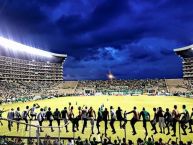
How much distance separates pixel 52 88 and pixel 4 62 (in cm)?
2437

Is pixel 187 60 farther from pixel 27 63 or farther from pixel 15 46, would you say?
pixel 15 46

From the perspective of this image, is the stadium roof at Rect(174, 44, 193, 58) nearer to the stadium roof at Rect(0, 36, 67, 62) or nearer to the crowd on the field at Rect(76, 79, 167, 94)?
the crowd on the field at Rect(76, 79, 167, 94)

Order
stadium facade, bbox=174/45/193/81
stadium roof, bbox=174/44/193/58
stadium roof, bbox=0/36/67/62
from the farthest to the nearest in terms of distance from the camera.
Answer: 1. stadium facade, bbox=174/45/193/81
2. stadium roof, bbox=174/44/193/58
3. stadium roof, bbox=0/36/67/62

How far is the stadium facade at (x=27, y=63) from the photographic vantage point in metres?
128

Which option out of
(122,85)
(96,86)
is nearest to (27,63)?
(96,86)

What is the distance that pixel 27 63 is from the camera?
154 m

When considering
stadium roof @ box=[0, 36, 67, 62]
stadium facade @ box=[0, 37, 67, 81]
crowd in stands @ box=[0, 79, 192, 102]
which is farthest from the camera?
stadium facade @ box=[0, 37, 67, 81]

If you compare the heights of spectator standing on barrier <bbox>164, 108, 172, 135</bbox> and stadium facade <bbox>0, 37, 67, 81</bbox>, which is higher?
stadium facade <bbox>0, 37, 67, 81</bbox>

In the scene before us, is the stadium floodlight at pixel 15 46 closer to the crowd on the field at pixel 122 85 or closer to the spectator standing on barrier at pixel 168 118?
the crowd on the field at pixel 122 85

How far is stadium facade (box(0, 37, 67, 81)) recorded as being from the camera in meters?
128

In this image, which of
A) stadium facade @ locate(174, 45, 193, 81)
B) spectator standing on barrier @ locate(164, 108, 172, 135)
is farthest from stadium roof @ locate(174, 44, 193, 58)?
spectator standing on barrier @ locate(164, 108, 172, 135)

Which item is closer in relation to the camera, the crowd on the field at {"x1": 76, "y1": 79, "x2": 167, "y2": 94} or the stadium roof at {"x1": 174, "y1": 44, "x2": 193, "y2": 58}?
the crowd on the field at {"x1": 76, "y1": 79, "x2": 167, "y2": 94}

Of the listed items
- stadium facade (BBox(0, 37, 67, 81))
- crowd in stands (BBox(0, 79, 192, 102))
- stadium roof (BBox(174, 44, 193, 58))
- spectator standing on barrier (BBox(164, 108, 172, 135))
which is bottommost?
spectator standing on barrier (BBox(164, 108, 172, 135))

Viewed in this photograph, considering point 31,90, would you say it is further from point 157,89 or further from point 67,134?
point 67,134
